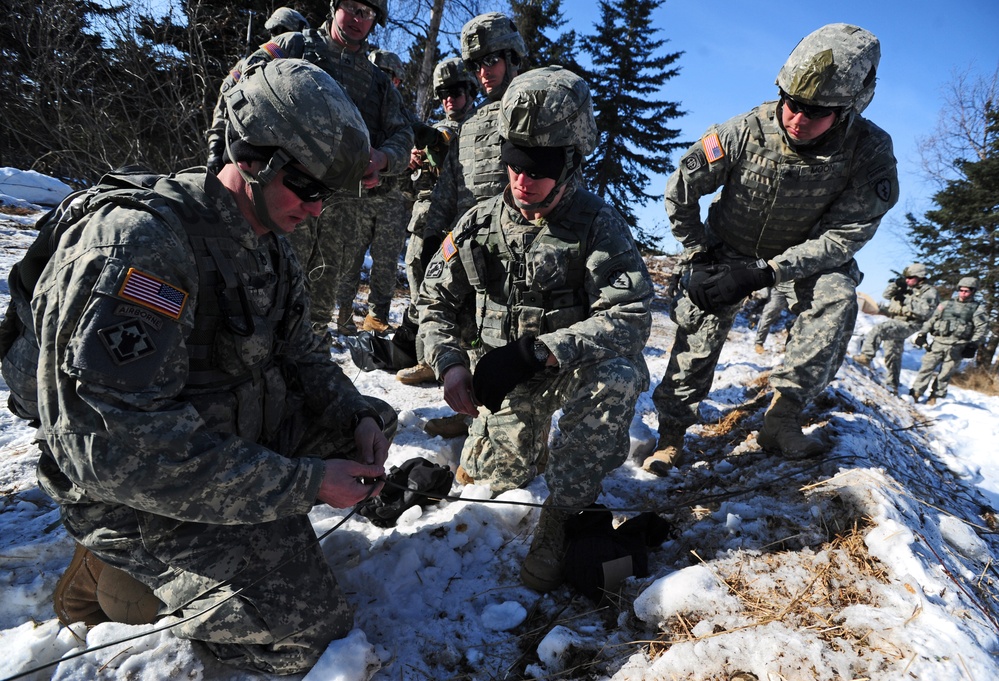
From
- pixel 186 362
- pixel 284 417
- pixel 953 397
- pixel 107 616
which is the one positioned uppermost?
pixel 953 397

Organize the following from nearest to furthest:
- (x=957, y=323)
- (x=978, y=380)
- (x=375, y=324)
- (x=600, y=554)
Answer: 1. (x=600, y=554)
2. (x=375, y=324)
3. (x=957, y=323)
4. (x=978, y=380)

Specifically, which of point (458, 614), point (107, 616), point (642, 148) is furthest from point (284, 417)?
point (642, 148)

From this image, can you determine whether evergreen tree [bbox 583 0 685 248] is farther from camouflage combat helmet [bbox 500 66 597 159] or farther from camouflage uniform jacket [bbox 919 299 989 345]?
camouflage combat helmet [bbox 500 66 597 159]

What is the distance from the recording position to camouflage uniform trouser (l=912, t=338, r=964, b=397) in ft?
36.6

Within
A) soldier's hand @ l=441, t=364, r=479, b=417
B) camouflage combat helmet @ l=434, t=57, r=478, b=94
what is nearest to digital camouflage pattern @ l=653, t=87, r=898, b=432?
soldier's hand @ l=441, t=364, r=479, b=417

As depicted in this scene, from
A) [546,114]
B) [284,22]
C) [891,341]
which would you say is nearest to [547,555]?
[546,114]

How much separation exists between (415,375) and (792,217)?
302 cm

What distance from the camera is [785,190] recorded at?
11.3 ft

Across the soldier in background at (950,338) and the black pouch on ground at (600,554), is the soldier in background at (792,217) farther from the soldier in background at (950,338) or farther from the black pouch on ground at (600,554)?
the soldier in background at (950,338)

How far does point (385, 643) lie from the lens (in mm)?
2082

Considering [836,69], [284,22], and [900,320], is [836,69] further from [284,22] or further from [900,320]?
[900,320]

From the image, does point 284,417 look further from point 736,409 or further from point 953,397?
point 953,397

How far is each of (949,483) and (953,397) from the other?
8.97 meters

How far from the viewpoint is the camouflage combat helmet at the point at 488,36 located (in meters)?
4.36
